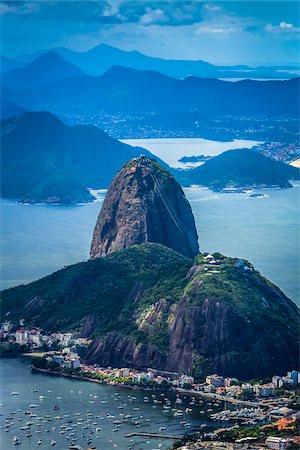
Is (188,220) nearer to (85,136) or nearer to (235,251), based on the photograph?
(235,251)

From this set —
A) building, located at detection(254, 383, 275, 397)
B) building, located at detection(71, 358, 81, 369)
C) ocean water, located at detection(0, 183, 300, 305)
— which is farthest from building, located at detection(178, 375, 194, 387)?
ocean water, located at detection(0, 183, 300, 305)

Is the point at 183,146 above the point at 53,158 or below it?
above

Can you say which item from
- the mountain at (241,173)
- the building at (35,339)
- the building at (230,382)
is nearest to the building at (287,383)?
the building at (230,382)

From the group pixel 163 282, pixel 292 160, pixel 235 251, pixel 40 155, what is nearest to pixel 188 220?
pixel 235 251

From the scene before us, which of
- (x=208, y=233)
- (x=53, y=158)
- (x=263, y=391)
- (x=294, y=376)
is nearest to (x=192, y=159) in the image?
(x=53, y=158)

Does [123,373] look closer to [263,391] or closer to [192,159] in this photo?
[263,391]

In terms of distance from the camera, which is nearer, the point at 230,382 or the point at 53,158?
the point at 230,382
